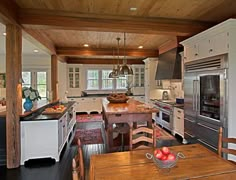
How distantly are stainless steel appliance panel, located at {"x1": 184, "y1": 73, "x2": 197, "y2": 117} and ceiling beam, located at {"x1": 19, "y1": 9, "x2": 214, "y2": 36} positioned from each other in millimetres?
948

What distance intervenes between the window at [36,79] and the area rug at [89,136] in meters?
3.85

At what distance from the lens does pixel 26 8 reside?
11.1 feet

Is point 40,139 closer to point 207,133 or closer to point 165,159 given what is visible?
point 165,159

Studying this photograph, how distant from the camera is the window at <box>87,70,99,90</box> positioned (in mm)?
10205

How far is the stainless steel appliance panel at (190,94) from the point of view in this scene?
4.08m

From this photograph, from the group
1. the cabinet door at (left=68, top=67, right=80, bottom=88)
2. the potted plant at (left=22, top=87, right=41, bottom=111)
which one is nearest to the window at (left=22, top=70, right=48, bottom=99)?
the cabinet door at (left=68, top=67, right=80, bottom=88)

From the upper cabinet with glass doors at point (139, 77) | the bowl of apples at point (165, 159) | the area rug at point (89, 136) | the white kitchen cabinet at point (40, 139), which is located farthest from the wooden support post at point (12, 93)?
the upper cabinet with glass doors at point (139, 77)

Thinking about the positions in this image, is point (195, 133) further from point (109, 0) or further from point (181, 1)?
point (109, 0)

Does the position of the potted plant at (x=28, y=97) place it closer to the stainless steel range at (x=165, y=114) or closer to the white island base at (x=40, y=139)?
the white island base at (x=40, y=139)

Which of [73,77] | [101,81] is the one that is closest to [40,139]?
[73,77]

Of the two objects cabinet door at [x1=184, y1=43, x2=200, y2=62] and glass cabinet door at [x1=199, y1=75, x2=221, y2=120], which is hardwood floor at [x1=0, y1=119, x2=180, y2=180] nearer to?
glass cabinet door at [x1=199, y1=75, x2=221, y2=120]

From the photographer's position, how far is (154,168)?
169 cm

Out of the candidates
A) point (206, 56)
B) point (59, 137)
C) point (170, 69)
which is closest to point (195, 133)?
point (206, 56)

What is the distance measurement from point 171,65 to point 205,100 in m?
2.30
